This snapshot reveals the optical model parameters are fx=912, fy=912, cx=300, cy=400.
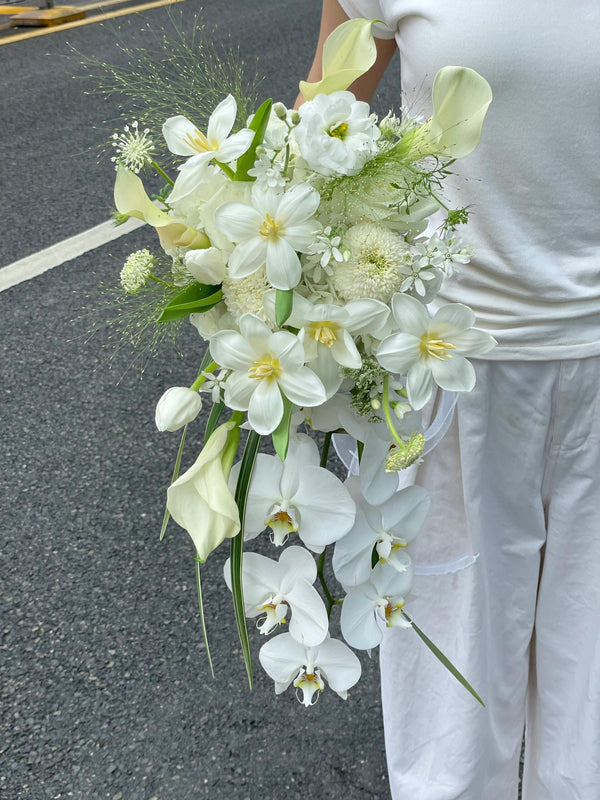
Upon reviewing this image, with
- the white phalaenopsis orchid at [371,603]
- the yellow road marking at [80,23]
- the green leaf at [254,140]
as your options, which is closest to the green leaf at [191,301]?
the green leaf at [254,140]

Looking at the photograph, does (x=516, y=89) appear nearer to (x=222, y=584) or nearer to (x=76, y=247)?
(x=222, y=584)

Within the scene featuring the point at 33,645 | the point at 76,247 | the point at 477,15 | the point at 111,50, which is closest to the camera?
the point at 477,15

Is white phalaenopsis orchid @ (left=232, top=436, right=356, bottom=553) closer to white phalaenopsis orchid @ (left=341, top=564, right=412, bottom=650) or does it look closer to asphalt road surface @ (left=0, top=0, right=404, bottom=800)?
white phalaenopsis orchid @ (left=341, top=564, right=412, bottom=650)

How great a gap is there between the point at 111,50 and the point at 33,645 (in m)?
5.50

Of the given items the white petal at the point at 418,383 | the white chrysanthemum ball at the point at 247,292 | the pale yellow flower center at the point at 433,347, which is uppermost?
the white chrysanthemum ball at the point at 247,292

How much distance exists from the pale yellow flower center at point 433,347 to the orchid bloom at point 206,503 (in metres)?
0.22

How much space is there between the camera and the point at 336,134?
801mm

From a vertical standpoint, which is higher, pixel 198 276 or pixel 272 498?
pixel 198 276

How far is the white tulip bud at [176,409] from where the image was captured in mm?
849

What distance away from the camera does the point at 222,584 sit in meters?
2.42

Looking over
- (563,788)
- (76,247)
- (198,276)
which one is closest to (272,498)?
(198,276)

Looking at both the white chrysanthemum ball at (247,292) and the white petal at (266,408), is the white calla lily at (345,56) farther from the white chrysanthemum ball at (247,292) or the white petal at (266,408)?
the white petal at (266,408)

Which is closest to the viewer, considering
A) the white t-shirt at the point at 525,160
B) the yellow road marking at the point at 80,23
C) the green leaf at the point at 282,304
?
the green leaf at the point at 282,304

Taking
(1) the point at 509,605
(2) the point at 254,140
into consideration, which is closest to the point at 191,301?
(2) the point at 254,140
